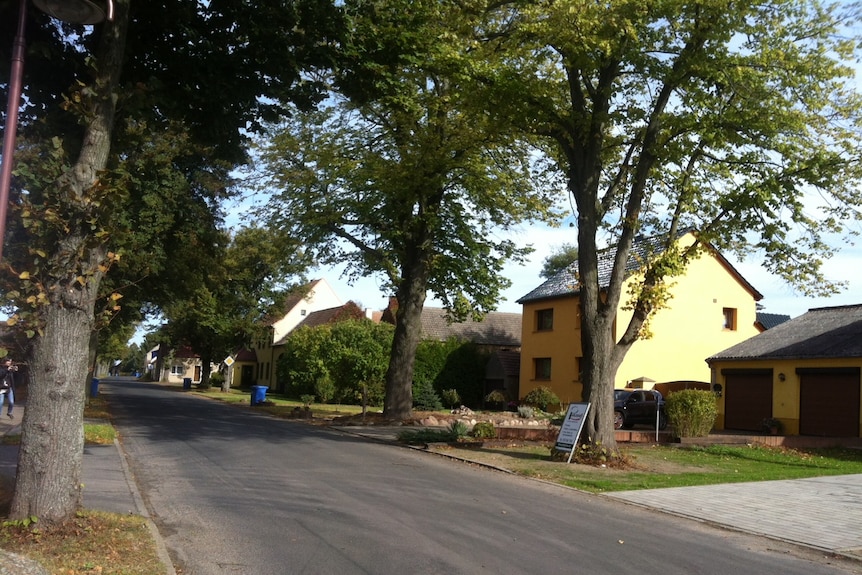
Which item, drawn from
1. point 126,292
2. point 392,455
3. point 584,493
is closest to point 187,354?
point 126,292

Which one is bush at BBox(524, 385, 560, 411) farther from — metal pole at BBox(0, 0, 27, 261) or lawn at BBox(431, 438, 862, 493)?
metal pole at BBox(0, 0, 27, 261)

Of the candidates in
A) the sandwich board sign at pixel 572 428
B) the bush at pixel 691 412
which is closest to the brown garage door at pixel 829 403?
the bush at pixel 691 412

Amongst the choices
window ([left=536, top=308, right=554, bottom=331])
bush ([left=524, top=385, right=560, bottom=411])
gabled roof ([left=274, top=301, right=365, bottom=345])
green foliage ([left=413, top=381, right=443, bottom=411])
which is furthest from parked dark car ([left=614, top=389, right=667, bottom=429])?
gabled roof ([left=274, top=301, right=365, bottom=345])

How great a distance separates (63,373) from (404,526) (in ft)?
13.6

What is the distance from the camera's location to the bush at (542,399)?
33969mm

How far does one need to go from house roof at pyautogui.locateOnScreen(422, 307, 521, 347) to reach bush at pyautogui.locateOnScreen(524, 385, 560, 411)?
1211 cm

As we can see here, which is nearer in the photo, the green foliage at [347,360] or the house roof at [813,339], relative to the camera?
the house roof at [813,339]

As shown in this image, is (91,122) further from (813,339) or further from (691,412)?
(813,339)

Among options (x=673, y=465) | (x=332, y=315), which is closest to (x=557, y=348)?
(x=673, y=465)

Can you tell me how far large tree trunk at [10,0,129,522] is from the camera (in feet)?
22.1

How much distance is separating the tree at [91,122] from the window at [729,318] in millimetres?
30674

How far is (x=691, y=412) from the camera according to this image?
21.7 meters

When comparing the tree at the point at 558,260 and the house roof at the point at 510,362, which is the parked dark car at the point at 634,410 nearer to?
the house roof at the point at 510,362

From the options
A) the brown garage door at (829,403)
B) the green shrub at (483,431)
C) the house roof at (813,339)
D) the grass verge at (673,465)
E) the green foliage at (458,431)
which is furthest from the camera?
the house roof at (813,339)
